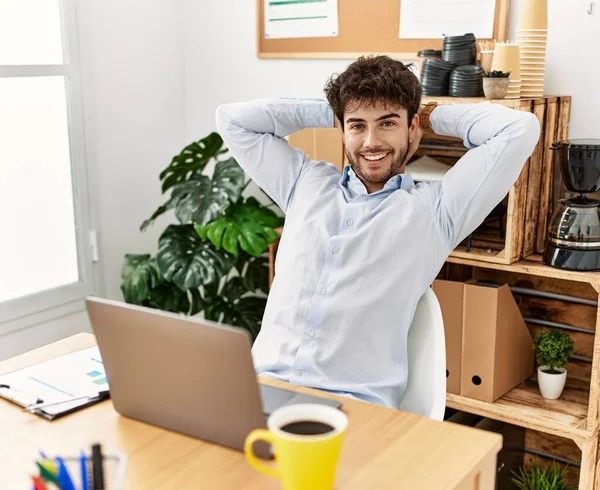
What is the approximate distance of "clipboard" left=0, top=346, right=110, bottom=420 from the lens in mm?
1356

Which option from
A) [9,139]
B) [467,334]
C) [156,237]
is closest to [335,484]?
[467,334]

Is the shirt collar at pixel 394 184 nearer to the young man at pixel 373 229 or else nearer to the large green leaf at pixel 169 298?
the young man at pixel 373 229

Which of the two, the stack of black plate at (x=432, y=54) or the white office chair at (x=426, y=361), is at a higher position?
the stack of black plate at (x=432, y=54)

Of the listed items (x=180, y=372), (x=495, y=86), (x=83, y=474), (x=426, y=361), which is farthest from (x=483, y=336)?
(x=83, y=474)

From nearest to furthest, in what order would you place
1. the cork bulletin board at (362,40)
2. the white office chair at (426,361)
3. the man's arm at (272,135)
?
the white office chair at (426,361)
the man's arm at (272,135)
the cork bulletin board at (362,40)

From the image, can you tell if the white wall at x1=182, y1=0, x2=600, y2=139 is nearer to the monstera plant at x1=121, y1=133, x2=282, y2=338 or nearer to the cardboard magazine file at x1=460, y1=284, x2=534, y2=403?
the monstera plant at x1=121, y1=133, x2=282, y2=338

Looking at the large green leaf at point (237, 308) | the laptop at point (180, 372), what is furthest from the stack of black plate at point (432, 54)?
the laptop at point (180, 372)

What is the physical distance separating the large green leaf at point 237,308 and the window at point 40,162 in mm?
543

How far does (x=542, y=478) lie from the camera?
2.40 meters

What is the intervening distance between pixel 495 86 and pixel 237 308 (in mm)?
1333

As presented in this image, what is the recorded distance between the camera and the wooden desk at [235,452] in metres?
1.09

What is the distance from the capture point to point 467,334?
2.29m

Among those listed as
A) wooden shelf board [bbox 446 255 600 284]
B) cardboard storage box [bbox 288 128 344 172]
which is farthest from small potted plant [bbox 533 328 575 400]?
cardboard storage box [bbox 288 128 344 172]

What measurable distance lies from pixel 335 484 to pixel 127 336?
15.0 inches
